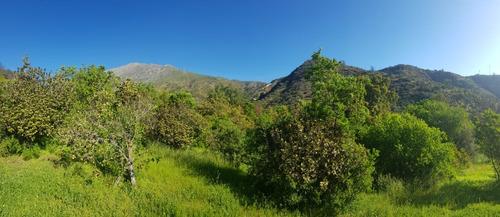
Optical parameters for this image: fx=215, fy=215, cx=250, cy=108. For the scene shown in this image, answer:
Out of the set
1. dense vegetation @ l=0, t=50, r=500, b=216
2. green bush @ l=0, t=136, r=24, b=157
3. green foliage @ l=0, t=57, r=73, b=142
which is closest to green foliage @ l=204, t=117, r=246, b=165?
dense vegetation @ l=0, t=50, r=500, b=216

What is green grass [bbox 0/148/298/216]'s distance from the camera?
6059 millimetres

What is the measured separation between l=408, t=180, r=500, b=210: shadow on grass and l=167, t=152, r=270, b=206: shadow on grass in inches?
273

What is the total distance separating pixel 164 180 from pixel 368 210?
7.71 m

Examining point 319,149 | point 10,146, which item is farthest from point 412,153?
point 10,146

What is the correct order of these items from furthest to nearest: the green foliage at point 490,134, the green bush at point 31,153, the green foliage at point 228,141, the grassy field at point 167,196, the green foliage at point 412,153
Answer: the green foliage at point 412,153 < the green foliage at point 228,141 < the green foliage at point 490,134 < the green bush at point 31,153 < the grassy field at point 167,196

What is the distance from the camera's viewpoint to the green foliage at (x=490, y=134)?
11672 millimetres

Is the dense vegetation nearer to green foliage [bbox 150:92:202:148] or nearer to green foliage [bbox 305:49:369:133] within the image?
green foliage [bbox 305:49:369:133]

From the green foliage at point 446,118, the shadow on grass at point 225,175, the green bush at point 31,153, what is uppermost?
the green foliage at point 446,118

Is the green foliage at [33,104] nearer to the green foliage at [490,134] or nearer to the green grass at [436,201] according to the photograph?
the green grass at [436,201]

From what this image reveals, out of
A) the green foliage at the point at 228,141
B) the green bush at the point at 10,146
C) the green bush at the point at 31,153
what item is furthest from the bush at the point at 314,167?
the green bush at the point at 10,146

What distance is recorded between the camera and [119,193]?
727 centimetres

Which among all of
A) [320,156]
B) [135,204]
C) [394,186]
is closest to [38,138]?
[135,204]

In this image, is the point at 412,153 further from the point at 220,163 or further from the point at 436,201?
the point at 220,163

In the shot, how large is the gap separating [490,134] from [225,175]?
14701mm
